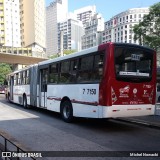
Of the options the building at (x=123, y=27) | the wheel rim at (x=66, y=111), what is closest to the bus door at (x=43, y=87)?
the wheel rim at (x=66, y=111)

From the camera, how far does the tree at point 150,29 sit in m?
26.4

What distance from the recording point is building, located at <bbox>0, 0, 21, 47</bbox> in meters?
115

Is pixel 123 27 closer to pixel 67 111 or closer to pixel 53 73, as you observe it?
pixel 53 73

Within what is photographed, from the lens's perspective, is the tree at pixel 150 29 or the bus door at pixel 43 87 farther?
the tree at pixel 150 29

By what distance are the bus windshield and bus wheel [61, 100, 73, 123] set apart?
3107 mm

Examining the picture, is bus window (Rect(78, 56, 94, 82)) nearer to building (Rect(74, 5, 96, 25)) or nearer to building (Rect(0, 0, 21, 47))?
building (Rect(74, 5, 96, 25))

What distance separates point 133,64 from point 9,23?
4455 inches

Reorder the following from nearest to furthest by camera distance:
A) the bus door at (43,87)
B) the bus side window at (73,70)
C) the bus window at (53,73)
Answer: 1. the bus side window at (73,70)
2. the bus window at (53,73)
3. the bus door at (43,87)

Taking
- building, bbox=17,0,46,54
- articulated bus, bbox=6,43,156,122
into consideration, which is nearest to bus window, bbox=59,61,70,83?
articulated bus, bbox=6,43,156,122

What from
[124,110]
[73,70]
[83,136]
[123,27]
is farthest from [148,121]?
[123,27]

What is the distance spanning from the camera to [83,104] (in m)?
11.3

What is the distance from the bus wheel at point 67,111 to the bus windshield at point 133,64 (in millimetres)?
3107

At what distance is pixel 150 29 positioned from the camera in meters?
27.4

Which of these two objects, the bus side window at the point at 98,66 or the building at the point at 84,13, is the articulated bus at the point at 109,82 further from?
the building at the point at 84,13
